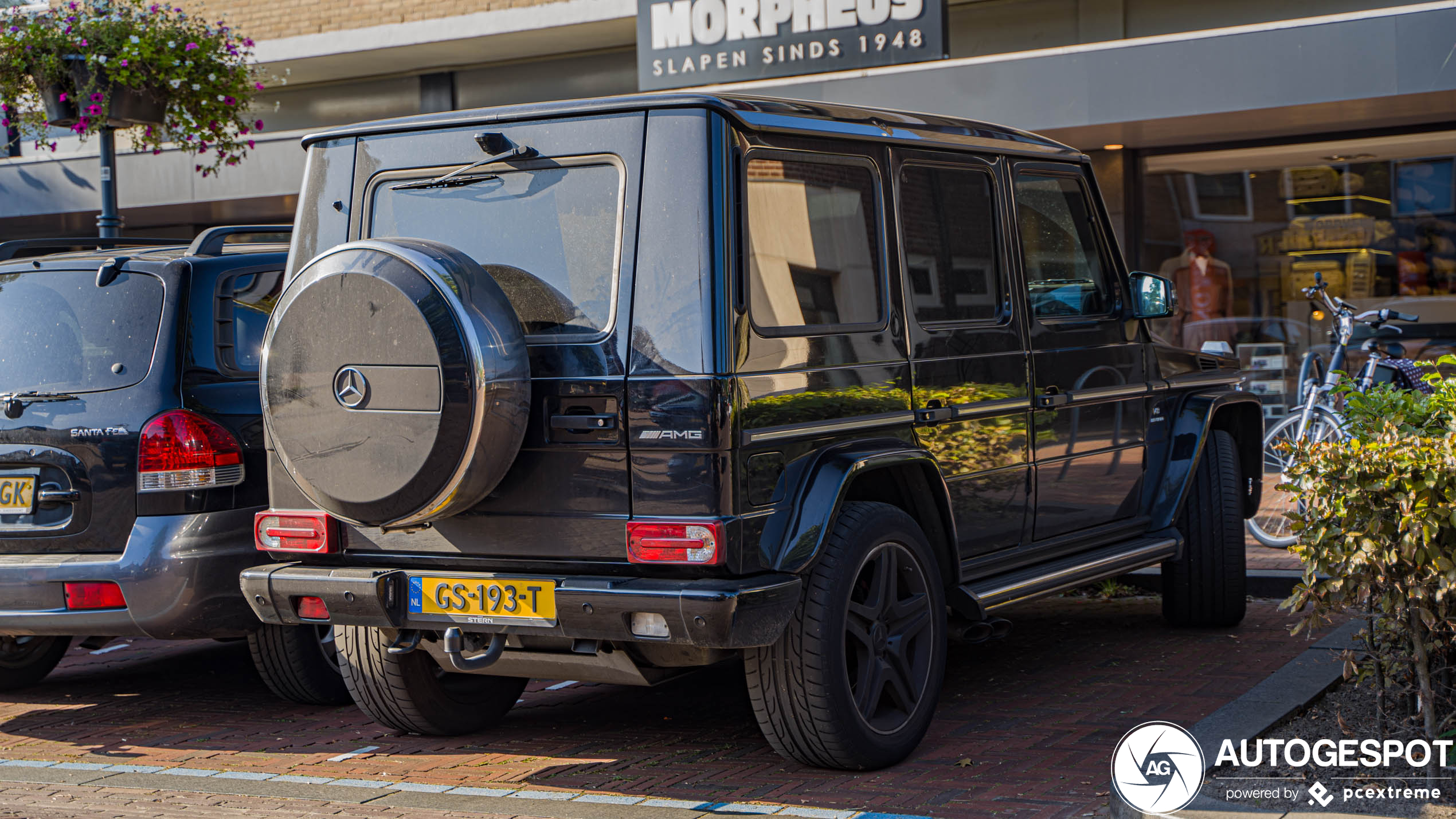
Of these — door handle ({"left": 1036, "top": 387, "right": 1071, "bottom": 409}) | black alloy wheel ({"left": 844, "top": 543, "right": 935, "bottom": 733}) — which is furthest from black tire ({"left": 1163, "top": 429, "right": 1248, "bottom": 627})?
black alloy wheel ({"left": 844, "top": 543, "right": 935, "bottom": 733})

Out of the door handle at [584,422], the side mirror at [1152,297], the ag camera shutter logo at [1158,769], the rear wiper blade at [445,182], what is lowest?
the ag camera shutter logo at [1158,769]

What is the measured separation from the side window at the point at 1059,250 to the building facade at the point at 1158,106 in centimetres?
526

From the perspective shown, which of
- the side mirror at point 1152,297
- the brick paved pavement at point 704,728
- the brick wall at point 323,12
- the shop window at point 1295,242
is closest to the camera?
the brick paved pavement at point 704,728

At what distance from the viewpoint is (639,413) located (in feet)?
14.3

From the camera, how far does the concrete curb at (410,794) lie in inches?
174

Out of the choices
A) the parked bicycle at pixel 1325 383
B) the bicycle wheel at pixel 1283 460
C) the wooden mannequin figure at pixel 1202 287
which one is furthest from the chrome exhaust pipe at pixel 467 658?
the wooden mannequin figure at pixel 1202 287

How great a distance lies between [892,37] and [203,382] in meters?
7.70

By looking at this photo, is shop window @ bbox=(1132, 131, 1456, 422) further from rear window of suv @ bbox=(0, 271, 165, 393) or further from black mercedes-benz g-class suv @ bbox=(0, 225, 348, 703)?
rear window of suv @ bbox=(0, 271, 165, 393)

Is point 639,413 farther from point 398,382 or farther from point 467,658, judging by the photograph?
point 467,658

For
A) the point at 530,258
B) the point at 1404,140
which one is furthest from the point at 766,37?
the point at 530,258

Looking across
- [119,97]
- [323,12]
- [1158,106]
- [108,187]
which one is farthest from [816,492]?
[323,12]

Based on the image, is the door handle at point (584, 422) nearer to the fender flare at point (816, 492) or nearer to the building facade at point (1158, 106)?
the fender flare at point (816, 492)

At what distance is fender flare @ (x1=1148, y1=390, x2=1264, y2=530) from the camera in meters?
6.60

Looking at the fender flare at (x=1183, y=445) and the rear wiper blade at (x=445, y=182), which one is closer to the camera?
the rear wiper blade at (x=445, y=182)
